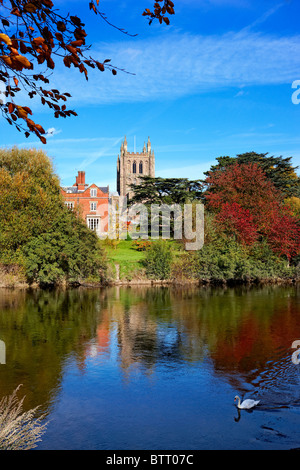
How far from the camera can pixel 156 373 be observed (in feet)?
47.7

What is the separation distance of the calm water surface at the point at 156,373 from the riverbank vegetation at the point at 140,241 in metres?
11.8

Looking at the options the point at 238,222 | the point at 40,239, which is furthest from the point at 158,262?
the point at 40,239

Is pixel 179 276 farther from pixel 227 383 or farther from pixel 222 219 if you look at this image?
pixel 227 383

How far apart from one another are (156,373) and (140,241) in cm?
3580

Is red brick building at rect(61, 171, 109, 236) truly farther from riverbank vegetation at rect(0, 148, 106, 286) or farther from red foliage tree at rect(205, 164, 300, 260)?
riverbank vegetation at rect(0, 148, 106, 286)

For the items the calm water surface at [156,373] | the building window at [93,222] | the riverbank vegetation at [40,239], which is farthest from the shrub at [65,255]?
the building window at [93,222]

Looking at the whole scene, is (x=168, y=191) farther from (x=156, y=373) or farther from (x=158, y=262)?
(x=156, y=373)

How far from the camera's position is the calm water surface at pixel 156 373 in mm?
10148

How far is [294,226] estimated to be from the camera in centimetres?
4459

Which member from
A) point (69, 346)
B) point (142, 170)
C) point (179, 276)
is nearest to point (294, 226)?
point (179, 276)

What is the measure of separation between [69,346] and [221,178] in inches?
1301

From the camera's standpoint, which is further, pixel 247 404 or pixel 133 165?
pixel 133 165

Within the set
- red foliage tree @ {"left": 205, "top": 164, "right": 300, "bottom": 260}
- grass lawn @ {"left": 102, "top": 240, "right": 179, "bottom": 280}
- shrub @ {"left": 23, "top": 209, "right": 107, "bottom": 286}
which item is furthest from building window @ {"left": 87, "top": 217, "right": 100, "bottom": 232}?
shrub @ {"left": 23, "top": 209, "right": 107, "bottom": 286}

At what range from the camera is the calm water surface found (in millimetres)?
10148
